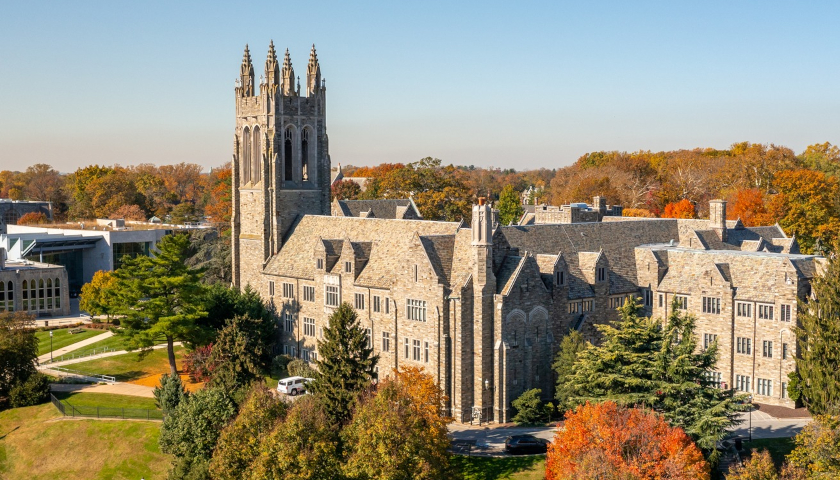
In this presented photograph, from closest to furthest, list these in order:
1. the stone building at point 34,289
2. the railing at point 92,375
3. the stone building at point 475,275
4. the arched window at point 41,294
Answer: the stone building at point 475,275
the railing at point 92,375
the stone building at point 34,289
the arched window at point 41,294

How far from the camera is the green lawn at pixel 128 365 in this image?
218 feet

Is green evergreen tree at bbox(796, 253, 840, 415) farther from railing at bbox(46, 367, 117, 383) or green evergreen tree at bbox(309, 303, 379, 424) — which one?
railing at bbox(46, 367, 117, 383)

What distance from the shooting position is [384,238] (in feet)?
209

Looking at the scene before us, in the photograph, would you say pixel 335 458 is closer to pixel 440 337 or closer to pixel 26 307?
pixel 440 337

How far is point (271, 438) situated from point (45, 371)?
33.8 meters

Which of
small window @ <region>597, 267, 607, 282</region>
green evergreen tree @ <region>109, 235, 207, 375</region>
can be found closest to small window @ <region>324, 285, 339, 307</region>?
green evergreen tree @ <region>109, 235, 207, 375</region>

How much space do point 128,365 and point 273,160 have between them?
19327mm

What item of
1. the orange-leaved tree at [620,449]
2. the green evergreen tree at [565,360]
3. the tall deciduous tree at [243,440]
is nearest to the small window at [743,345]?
the green evergreen tree at [565,360]

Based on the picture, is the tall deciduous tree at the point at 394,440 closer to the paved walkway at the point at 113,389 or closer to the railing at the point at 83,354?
the paved walkway at the point at 113,389

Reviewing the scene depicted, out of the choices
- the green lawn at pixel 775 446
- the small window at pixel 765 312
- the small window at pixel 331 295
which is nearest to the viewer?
the green lawn at pixel 775 446

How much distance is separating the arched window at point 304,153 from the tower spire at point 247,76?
5343 mm

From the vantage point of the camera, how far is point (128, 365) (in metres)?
68.2

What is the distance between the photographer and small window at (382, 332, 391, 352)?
193 feet

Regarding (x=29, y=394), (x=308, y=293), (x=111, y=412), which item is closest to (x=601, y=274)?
(x=308, y=293)
